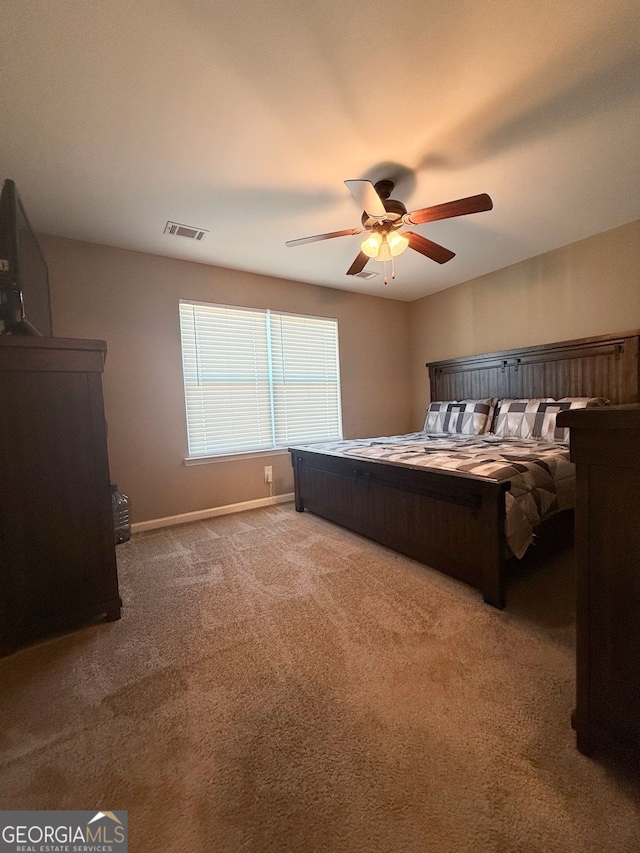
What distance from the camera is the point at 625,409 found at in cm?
84

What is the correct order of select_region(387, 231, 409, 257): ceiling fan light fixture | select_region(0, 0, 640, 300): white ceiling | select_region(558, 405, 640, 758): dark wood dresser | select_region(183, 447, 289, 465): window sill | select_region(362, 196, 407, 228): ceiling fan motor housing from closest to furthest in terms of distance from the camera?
select_region(558, 405, 640, 758): dark wood dresser < select_region(0, 0, 640, 300): white ceiling < select_region(362, 196, 407, 228): ceiling fan motor housing < select_region(387, 231, 409, 257): ceiling fan light fixture < select_region(183, 447, 289, 465): window sill

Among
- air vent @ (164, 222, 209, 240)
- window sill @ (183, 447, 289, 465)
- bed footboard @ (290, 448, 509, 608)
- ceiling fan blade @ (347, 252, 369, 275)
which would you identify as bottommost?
bed footboard @ (290, 448, 509, 608)

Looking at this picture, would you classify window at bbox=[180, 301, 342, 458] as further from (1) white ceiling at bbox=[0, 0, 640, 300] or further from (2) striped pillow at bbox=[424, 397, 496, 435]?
(2) striped pillow at bbox=[424, 397, 496, 435]

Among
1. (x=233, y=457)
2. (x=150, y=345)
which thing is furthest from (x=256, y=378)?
(x=150, y=345)

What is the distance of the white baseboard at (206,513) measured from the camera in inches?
120

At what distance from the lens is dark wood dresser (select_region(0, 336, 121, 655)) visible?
59.8 inches

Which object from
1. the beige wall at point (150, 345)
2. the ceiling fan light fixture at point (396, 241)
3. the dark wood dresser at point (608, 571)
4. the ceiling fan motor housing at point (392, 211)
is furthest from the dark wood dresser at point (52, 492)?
the dark wood dresser at point (608, 571)

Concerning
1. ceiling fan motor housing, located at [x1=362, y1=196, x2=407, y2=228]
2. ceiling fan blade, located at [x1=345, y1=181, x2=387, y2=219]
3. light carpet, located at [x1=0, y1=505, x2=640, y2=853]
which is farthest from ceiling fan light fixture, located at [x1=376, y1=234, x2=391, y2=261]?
light carpet, located at [x1=0, y1=505, x2=640, y2=853]

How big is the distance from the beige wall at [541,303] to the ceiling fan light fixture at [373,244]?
2.08 metres

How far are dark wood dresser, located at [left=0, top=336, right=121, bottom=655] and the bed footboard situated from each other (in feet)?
5.37

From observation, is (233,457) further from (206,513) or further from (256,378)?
(256,378)

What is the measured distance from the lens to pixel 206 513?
10.9 ft

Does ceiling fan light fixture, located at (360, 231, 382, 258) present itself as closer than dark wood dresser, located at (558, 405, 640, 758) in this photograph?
No

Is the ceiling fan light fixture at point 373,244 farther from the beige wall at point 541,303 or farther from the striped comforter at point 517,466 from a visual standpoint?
the beige wall at point 541,303
